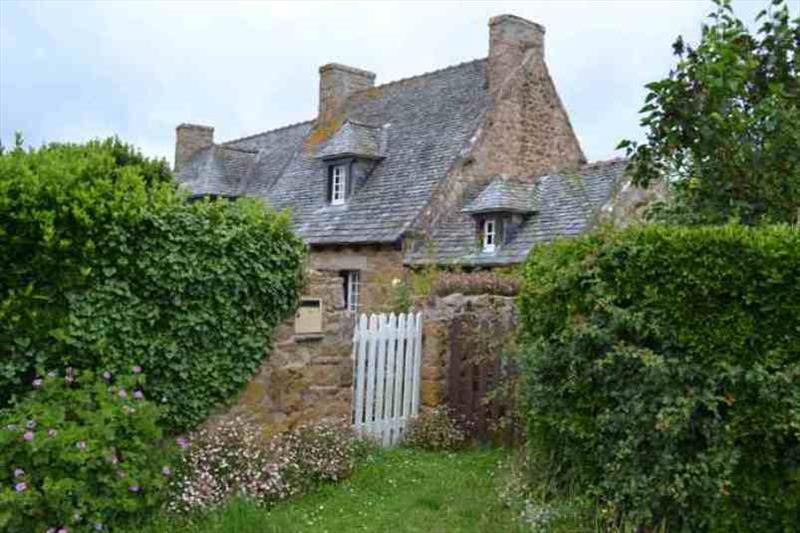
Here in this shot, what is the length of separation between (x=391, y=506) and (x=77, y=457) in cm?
252

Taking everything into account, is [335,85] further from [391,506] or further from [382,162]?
[391,506]

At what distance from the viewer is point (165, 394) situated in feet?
20.9

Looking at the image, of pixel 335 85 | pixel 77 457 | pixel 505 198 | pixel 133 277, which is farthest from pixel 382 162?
pixel 77 457

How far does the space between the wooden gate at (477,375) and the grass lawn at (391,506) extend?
0.86m

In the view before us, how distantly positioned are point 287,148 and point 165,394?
1855cm

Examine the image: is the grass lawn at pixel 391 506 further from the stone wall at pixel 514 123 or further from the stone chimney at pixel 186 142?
the stone chimney at pixel 186 142

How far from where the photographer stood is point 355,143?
19.0 meters

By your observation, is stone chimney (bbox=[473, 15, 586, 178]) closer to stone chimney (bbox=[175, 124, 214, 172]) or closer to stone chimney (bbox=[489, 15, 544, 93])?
stone chimney (bbox=[489, 15, 544, 93])

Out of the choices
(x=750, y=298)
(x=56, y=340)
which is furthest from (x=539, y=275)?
(x=56, y=340)

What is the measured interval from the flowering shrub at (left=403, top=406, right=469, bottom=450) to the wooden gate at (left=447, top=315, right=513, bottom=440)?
137 mm

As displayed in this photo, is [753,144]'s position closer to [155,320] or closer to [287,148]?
[155,320]

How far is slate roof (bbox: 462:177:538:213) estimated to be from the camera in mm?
15898

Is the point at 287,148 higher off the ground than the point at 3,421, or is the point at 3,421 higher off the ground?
the point at 287,148

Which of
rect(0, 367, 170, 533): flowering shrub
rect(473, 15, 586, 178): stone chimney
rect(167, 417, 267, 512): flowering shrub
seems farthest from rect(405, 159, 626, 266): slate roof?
rect(0, 367, 170, 533): flowering shrub
